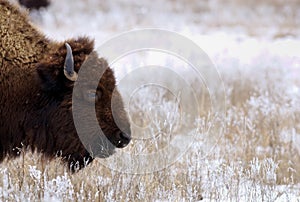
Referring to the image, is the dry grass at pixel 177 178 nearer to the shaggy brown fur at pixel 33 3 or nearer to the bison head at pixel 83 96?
the bison head at pixel 83 96

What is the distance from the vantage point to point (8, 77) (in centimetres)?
469

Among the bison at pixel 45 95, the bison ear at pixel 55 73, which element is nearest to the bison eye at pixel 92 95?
the bison at pixel 45 95

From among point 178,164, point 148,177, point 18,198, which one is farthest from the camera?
point 178,164

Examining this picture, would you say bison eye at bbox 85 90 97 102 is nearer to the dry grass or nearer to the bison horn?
the bison horn

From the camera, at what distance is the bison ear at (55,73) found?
15.2 feet

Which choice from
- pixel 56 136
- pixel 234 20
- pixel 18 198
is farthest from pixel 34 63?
pixel 234 20

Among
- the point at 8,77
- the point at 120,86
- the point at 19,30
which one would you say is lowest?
the point at 8,77

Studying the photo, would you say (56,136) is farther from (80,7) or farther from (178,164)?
(80,7)

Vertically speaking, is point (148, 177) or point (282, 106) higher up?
point (282, 106)

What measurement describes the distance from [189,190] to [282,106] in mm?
3735

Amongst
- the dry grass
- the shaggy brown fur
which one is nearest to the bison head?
the dry grass

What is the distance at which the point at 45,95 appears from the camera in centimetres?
478

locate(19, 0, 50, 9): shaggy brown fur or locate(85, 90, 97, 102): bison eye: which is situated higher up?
locate(19, 0, 50, 9): shaggy brown fur

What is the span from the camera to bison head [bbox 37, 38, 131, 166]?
15.4 ft
